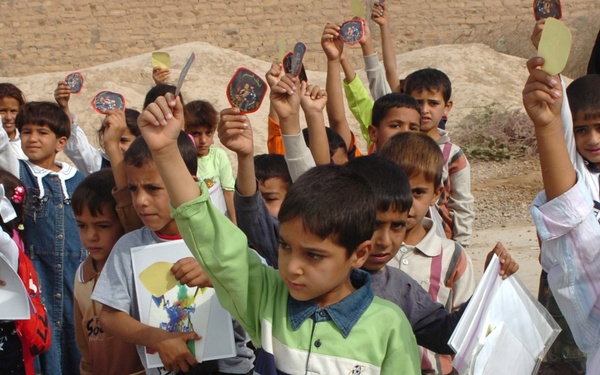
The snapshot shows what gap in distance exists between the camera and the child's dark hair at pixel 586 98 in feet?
11.0

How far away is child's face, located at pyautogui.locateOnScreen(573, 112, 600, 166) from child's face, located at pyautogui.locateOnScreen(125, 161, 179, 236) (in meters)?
1.65

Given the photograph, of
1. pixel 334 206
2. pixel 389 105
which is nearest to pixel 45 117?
pixel 389 105

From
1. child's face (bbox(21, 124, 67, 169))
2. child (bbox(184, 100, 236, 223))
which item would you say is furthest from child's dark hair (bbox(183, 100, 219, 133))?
child's face (bbox(21, 124, 67, 169))

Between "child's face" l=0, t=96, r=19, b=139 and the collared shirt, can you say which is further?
"child's face" l=0, t=96, r=19, b=139

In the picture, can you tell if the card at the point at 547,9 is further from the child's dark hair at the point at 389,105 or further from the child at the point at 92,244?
the child at the point at 92,244

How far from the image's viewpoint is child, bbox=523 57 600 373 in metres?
2.26

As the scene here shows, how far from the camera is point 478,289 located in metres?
2.38

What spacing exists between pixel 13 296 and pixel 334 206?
1.69m

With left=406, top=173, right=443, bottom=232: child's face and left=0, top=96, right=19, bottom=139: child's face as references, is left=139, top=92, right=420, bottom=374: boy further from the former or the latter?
left=0, top=96, right=19, bottom=139: child's face

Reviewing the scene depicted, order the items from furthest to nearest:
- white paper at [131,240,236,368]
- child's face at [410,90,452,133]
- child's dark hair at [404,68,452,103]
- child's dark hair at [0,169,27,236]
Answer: child's dark hair at [404,68,452,103]
child's face at [410,90,452,133]
child's dark hair at [0,169,27,236]
white paper at [131,240,236,368]

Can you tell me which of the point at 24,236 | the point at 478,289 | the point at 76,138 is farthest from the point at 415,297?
the point at 76,138

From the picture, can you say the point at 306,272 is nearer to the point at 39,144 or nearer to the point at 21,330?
the point at 21,330

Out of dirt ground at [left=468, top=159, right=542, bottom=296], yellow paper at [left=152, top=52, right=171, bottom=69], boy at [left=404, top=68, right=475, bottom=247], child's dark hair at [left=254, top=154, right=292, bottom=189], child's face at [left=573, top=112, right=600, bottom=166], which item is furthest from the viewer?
dirt ground at [left=468, top=159, right=542, bottom=296]

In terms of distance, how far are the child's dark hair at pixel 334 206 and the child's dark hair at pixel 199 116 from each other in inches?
116
